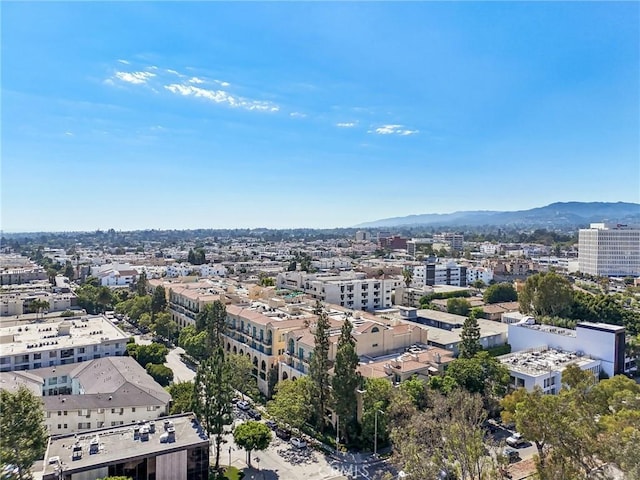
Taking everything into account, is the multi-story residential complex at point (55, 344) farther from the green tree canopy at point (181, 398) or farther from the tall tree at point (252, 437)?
the tall tree at point (252, 437)

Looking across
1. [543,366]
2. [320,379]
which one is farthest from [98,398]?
[543,366]

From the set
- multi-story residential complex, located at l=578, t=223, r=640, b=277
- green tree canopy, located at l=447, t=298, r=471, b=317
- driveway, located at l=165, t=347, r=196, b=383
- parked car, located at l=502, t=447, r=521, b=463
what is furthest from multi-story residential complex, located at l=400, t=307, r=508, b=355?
multi-story residential complex, located at l=578, t=223, r=640, b=277

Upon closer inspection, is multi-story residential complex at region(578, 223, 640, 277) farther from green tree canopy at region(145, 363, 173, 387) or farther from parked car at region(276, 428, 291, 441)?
green tree canopy at region(145, 363, 173, 387)

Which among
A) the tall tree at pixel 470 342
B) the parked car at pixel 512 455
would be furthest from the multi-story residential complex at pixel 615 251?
the parked car at pixel 512 455

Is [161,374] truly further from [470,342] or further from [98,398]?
[470,342]

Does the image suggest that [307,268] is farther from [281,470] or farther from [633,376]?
[281,470]

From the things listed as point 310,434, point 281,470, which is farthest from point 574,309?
point 281,470
